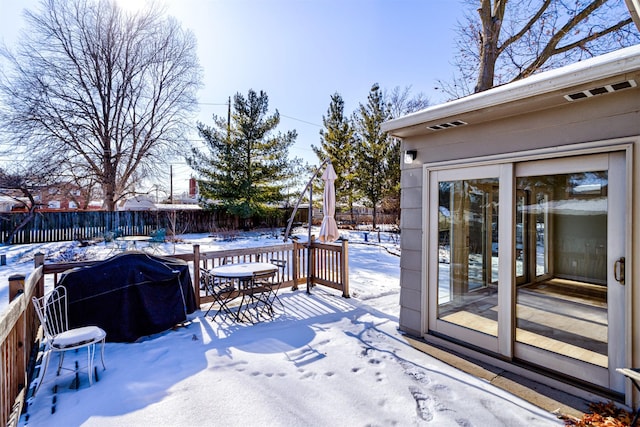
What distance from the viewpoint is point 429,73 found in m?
11.1

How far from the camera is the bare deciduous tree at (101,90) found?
45.2 feet

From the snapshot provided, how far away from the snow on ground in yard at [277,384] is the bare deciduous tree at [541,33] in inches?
306

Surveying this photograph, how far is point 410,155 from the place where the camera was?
3842 mm

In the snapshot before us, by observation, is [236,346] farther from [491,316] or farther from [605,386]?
[605,386]

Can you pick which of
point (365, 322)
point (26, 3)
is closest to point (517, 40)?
point (365, 322)

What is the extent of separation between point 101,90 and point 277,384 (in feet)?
58.8

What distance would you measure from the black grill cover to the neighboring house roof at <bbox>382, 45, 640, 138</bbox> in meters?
3.32

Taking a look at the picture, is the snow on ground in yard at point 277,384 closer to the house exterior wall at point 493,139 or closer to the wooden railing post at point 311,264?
the house exterior wall at point 493,139

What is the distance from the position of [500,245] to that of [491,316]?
2.47 feet

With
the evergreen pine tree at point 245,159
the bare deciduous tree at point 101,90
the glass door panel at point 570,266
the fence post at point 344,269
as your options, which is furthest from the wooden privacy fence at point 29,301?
the bare deciduous tree at point 101,90

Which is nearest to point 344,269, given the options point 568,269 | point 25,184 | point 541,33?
point 568,269

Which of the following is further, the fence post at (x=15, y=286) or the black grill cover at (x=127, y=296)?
the black grill cover at (x=127, y=296)

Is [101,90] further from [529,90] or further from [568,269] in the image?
[568,269]

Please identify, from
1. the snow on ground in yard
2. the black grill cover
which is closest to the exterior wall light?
the snow on ground in yard
